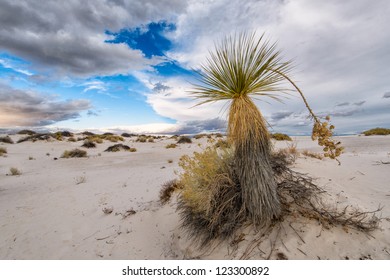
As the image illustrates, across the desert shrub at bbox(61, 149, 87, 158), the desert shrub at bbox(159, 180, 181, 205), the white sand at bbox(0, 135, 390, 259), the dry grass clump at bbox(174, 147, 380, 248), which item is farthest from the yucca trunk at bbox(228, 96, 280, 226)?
the desert shrub at bbox(61, 149, 87, 158)

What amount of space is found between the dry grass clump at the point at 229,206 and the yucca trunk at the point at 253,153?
0.28 metres

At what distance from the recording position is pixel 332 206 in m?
3.63

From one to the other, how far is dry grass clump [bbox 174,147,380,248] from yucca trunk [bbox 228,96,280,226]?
0.28 m

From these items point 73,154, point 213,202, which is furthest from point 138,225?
point 73,154

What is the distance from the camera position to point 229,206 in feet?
11.2

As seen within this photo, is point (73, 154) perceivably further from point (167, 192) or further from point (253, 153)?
point (253, 153)

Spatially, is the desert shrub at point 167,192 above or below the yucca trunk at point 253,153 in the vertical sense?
below

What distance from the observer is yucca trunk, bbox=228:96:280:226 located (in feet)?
9.86

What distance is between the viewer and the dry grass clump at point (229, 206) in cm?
326

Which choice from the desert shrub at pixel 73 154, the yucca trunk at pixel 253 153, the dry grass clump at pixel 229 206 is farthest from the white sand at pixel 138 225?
the desert shrub at pixel 73 154

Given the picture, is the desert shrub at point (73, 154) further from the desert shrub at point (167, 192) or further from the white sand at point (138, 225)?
the desert shrub at point (167, 192)

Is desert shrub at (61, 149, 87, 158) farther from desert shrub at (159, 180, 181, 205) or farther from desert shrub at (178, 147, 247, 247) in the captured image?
desert shrub at (178, 147, 247, 247)

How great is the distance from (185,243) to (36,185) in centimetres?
799
